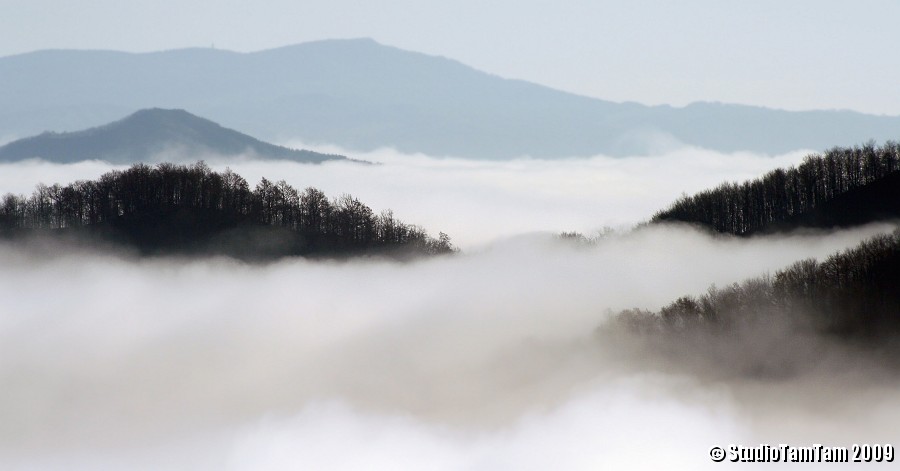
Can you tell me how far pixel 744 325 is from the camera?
103 m

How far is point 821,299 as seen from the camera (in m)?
98.8

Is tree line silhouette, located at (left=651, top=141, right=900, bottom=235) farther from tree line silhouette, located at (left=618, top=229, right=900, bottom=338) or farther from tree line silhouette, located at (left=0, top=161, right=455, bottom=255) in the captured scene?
tree line silhouette, located at (left=0, top=161, right=455, bottom=255)

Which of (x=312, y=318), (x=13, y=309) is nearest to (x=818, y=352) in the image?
(x=312, y=318)

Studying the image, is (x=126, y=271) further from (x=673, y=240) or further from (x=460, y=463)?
(x=460, y=463)

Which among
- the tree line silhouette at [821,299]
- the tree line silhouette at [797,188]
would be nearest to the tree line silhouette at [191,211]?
the tree line silhouette at [797,188]

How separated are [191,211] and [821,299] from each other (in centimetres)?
10171

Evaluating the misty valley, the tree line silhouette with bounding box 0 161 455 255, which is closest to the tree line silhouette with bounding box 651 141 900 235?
the misty valley

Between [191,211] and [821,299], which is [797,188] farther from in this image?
[191,211]

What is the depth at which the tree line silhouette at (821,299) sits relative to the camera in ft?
310

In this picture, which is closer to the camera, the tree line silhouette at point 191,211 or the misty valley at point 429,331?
the misty valley at point 429,331

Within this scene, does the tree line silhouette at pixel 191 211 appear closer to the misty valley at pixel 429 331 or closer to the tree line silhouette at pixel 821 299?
the misty valley at pixel 429 331

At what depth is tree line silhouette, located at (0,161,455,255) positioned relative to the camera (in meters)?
171

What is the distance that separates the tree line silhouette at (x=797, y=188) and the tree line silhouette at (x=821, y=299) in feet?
107

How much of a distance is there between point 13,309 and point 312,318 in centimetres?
4690
